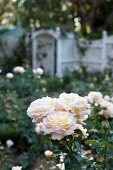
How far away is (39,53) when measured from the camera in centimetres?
1056

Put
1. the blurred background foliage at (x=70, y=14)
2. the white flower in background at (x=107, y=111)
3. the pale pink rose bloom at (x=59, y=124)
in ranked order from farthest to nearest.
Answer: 1. the blurred background foliage at (x=70, y=14)
2. the white flower in background at (x=107, y=111)
3. the pale pink rose bloom at (x=59, y=124)

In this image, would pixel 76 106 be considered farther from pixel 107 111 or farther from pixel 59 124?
pixel 107 111

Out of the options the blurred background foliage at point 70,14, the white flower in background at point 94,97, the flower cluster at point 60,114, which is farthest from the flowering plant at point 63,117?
the blurred background foliage at point 70,14

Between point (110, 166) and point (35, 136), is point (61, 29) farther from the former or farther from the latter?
point (110, 166)

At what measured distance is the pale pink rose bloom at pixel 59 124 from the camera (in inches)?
50.3

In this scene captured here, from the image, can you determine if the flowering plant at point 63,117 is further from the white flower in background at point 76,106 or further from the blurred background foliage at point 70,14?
the blurred background foliage at point 70,14

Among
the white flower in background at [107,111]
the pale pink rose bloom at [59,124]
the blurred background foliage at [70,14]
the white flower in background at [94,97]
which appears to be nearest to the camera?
the pale pink rose bloom at [59,124]

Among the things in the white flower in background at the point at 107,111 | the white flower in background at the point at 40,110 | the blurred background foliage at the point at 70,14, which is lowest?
the white flower in background at the point at 40,110

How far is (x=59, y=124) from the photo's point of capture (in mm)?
1277

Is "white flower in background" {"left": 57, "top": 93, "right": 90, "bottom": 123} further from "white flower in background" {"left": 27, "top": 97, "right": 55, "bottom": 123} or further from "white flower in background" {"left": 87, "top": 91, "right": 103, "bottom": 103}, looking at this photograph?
"white flower in background" {"left": 87, "top": 91, "right": 103, "bottom": 103}

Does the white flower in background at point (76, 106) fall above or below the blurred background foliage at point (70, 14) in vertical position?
below

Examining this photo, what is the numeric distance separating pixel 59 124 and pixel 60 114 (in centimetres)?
4

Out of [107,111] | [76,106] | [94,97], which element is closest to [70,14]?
[94,97]

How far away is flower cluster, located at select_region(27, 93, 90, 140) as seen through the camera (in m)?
1.28
